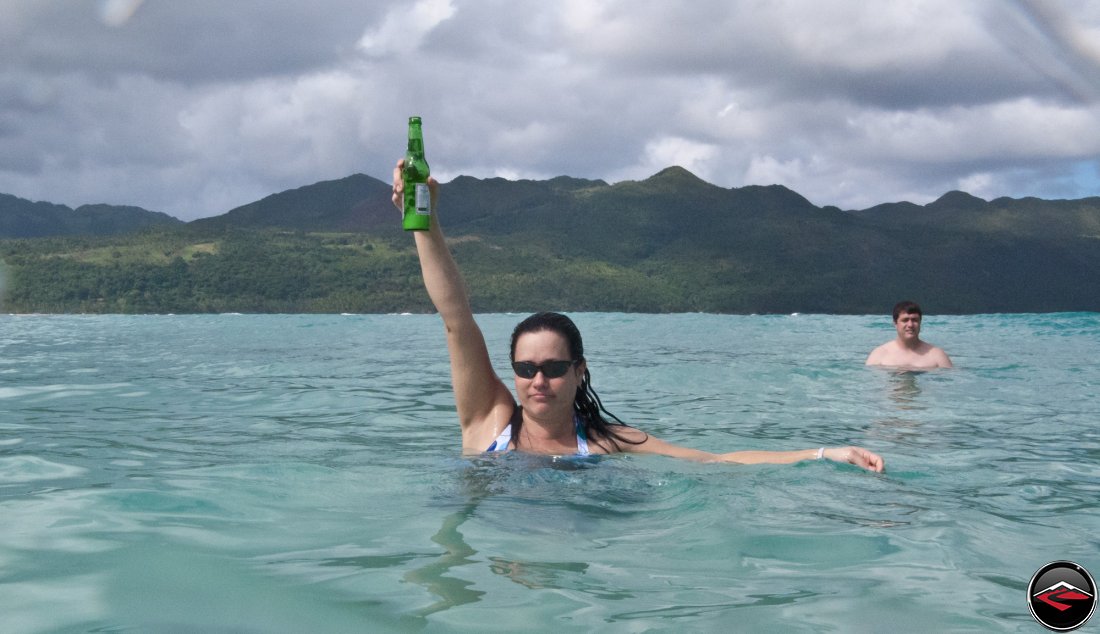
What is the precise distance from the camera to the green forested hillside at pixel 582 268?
112125 millimetres

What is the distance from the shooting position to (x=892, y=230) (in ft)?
585

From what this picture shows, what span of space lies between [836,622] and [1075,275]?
183258mm

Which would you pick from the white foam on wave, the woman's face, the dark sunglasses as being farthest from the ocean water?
the dark sunglasses

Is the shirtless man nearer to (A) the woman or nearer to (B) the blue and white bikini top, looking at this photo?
(A) the woman

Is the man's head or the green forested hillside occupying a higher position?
the green forested hillside

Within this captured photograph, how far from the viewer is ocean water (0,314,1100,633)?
3.14 metres

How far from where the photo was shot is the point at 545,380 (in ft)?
15.7

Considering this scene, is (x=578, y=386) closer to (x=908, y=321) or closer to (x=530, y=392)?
(x=530, y=392)

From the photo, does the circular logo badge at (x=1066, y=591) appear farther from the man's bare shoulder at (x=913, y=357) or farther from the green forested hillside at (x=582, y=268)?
the green forested hillside at (x=582, y=268)

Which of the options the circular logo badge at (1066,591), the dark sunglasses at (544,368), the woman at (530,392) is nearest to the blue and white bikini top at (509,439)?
the woman at (530,392)

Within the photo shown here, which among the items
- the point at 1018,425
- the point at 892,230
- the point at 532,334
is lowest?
the point at 1018,425

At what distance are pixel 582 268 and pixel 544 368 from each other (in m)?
142

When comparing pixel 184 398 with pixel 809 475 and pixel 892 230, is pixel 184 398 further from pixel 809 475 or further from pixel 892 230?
pixel 892 230

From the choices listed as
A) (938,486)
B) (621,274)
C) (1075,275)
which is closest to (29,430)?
(938,486)
